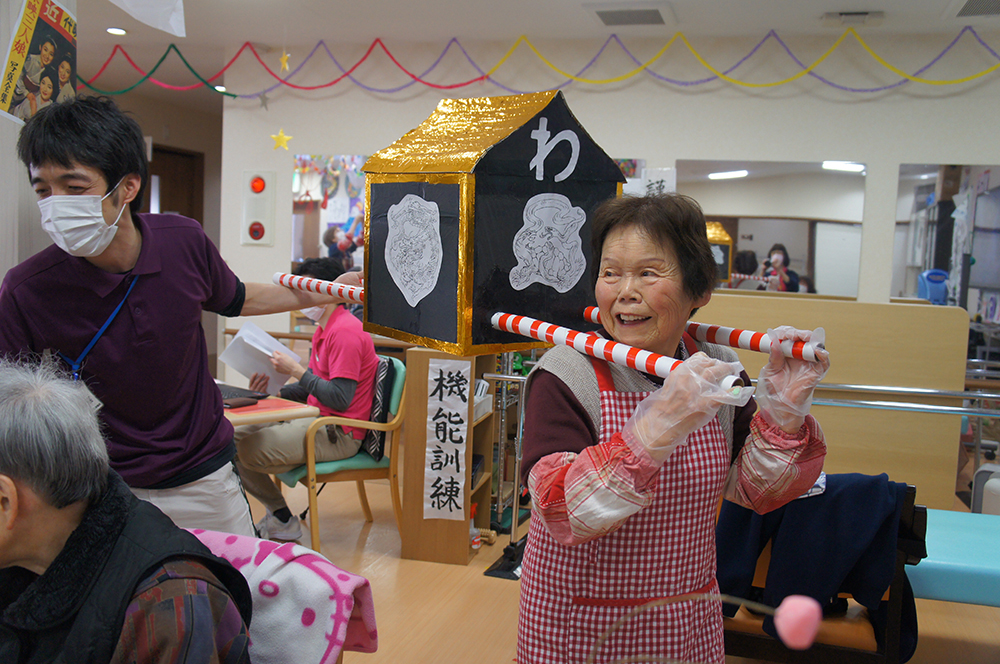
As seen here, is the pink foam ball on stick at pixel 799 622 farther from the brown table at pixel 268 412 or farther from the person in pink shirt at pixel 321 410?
the person in pink shirt at pixel 321 410

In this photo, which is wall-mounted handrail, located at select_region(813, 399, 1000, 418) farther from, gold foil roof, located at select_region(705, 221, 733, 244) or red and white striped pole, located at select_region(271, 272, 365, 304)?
red and white striped pole, located at select_region(271, 272, 365, 304)

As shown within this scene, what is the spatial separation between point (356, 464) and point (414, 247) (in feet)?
6.68

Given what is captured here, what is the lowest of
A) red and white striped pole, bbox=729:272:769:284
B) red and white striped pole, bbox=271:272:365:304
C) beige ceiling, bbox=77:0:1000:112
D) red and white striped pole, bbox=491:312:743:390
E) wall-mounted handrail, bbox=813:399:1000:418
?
wall-mounted handrail, bbox=813:399:1000:418

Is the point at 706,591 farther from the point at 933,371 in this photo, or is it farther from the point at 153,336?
the point at 933,371

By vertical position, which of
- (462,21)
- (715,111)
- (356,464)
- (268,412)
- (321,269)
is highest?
(462,21)

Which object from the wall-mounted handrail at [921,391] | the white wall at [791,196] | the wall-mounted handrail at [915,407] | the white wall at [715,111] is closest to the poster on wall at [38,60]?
the wall-mounted handrail at [915,407]

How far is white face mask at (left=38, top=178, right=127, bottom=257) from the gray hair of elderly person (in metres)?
0.38

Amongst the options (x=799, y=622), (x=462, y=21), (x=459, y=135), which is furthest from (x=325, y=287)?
(x=462, y=21)

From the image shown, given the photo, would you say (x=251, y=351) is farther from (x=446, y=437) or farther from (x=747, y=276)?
(x=747, y=276)

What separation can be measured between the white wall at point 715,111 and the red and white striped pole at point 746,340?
377cm

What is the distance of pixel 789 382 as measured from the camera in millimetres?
1064

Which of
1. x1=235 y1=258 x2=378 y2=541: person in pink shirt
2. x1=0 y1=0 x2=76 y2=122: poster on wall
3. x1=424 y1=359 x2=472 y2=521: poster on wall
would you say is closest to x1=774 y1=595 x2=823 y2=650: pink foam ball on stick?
x1=0 y1=0 x2=76 y2=122: poster on wall

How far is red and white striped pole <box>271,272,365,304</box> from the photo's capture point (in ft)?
5.55

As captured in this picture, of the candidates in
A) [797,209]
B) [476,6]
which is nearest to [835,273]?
[797,209]
